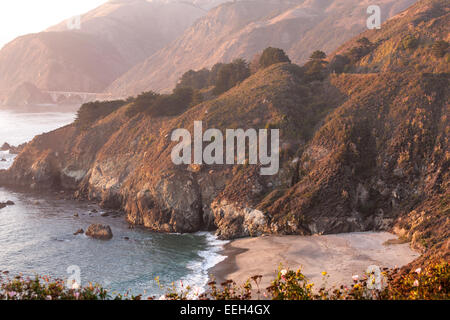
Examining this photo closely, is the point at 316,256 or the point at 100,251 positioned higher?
the point at 316,256

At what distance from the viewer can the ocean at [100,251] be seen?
117ft

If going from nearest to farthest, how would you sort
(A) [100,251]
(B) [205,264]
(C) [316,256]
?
(C) [316,256] → (B) [205,264] → (A) [100,251]

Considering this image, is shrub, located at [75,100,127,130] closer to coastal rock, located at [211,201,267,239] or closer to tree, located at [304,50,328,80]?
tree, located at [304,50,328,80]

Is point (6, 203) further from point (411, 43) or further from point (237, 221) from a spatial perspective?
point (411, 43)

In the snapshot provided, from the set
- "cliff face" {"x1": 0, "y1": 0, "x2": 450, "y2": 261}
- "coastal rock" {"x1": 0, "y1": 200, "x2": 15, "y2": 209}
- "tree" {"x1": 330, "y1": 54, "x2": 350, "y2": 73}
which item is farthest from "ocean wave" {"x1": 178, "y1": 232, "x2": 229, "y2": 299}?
"tree" {"x1": 330, "y1": 54, "x2": 350, "y2": 73}

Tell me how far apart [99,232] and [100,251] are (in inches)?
178

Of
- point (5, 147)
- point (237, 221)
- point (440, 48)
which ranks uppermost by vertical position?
point (440, 48)

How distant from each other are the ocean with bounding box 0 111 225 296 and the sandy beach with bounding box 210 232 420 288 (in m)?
2.37

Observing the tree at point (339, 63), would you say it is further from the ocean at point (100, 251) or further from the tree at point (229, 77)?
the ocean at point (100, 251)

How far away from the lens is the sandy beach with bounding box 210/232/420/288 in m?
32.8

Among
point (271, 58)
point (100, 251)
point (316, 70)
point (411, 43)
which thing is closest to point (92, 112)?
point (271, 58)

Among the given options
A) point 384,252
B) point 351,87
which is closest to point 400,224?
point 384,252

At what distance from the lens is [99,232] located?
46.5 metres

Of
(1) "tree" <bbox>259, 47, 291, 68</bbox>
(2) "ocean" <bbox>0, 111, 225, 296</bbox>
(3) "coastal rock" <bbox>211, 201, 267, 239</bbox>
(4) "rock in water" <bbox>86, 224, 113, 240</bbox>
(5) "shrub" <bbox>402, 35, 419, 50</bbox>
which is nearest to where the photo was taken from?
(2) "ocean" <bbox>0, 111, 225, 296</bbox>
